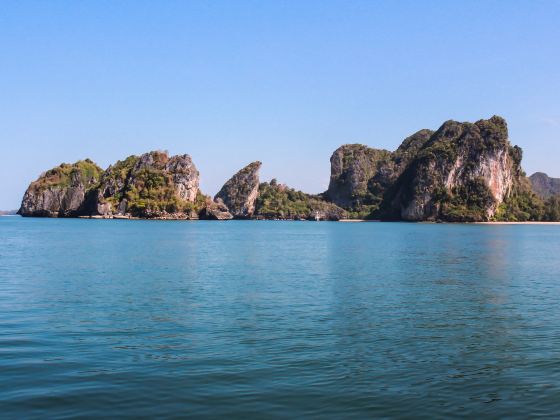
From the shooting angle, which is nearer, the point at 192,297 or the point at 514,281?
the point at 192,297

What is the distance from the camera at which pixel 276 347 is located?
23500 mm

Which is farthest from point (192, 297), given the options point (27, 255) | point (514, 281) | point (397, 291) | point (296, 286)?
point (27, 255)

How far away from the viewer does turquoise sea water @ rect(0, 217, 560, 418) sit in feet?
56.1

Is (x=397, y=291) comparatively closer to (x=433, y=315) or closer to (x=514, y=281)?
(x=433, y=315)

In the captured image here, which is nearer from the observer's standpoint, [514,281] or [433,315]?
[433,315]

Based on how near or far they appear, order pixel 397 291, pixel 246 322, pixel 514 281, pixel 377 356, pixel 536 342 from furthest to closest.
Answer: pixel 514 281 < pixel 397 291 < pixel 246 322 < pixel 536 342 < pixel 377 356

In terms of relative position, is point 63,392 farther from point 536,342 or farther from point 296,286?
point 296,286

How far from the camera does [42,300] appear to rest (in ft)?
117

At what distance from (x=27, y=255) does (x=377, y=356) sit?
60.1 metres

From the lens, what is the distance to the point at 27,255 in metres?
70.8

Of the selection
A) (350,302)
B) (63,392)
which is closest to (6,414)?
(63,392)

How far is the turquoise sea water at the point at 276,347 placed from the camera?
56.1ft

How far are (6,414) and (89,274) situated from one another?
1407 inches

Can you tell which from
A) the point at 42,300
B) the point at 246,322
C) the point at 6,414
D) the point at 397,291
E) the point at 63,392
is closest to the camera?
the point at 6,414
